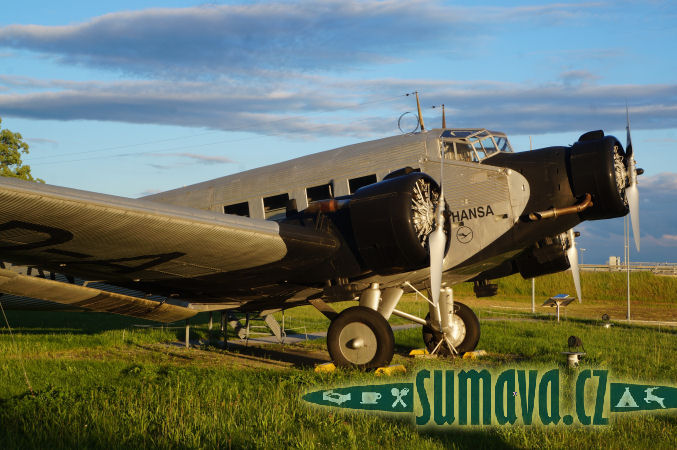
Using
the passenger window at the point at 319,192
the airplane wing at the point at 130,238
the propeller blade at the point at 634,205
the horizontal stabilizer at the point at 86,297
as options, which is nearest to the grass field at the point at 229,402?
the horizontal stabilizer at the point at 86,297

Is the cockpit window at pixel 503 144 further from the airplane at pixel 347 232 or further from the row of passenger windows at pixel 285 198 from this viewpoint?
the row of passenger windows at pixel 285 198

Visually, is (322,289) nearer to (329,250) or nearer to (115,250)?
(329,250)

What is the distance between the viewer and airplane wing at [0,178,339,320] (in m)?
8.41

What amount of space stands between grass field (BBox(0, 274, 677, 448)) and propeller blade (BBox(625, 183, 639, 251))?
2570 millimetres

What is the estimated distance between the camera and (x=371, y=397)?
909 centimetres

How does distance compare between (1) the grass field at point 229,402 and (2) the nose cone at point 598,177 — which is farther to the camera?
(2) the nose cone at point 598,177

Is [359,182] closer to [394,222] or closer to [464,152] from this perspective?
[464,152]

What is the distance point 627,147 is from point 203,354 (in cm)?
1007

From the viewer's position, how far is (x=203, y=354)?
15375 mm

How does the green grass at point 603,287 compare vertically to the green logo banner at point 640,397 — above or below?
below

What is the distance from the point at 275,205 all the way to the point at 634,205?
708cm

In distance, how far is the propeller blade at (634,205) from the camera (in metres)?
12.4

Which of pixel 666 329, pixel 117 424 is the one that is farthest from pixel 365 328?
pixel 666 329

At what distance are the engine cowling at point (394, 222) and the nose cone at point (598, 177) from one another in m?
2.63
